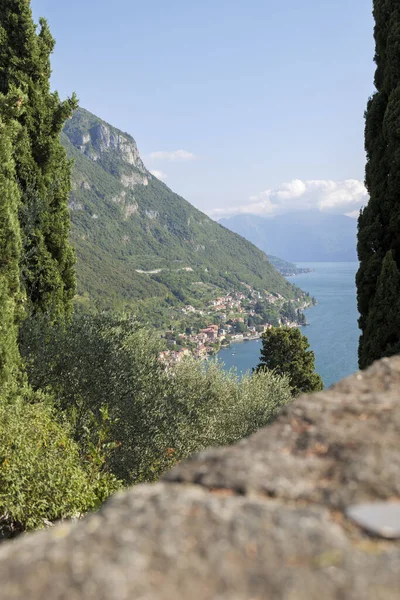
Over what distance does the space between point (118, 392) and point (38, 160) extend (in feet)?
24.6

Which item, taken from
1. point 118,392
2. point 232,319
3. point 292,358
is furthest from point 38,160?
point 232,319

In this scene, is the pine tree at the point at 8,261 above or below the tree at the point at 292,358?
above

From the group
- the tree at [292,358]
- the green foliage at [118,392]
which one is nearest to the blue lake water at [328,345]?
the tree at [292,358]

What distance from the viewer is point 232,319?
438 ft

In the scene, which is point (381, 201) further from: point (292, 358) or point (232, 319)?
point (232, 319)

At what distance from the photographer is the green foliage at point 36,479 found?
8.10 m

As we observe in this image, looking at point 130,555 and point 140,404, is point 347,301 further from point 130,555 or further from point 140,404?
point 130,555

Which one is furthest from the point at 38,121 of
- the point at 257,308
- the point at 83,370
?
the point at 257,308

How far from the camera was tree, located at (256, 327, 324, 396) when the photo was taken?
28.9m

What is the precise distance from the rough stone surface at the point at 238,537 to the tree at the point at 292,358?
2734 centimetres

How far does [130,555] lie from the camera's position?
3.30ft

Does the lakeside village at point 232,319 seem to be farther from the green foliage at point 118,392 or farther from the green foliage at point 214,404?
the green foliage at point 118,392

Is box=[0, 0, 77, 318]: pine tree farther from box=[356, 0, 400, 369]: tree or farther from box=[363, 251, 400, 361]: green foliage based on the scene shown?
box=[363, 251, 400, 361]: green foliage

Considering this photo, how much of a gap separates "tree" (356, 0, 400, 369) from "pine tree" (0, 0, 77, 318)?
879 cm
